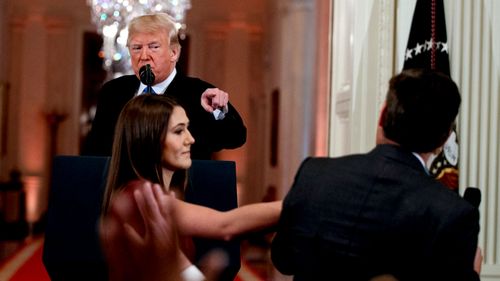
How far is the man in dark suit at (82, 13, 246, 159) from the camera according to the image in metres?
5.01

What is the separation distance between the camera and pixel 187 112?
508cm

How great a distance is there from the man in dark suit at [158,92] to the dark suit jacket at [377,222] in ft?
9.57

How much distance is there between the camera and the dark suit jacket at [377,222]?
6.36 ft

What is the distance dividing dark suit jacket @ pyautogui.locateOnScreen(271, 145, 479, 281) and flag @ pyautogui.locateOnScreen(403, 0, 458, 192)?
2089mm

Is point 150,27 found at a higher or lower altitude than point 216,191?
higher

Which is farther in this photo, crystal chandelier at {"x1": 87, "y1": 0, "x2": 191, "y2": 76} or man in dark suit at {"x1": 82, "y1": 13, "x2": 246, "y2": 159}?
crystal chandelier at {"x1": 87, "y1": 0, "x2": 191, "y2": 76}

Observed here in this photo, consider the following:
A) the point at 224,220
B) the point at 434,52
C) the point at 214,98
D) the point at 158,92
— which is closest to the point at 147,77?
the point at 214,98

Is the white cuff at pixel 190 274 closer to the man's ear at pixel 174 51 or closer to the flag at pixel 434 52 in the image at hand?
the flag at pixel 434 52

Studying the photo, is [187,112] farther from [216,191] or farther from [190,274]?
[190,274]

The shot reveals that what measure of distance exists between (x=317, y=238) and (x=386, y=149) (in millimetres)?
300

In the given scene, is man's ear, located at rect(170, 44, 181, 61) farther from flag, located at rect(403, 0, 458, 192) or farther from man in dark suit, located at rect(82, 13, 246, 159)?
flag, located at rect(403, 0, 458, 192)

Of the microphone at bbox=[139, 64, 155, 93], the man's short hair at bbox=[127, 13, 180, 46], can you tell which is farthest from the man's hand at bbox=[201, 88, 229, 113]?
the man's short hair at bbox=[127, 13, 180, 46]

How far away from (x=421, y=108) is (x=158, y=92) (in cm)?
321

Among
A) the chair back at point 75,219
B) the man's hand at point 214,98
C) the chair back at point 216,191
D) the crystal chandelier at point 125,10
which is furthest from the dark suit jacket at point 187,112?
the crystal chandelier at point 125,10
